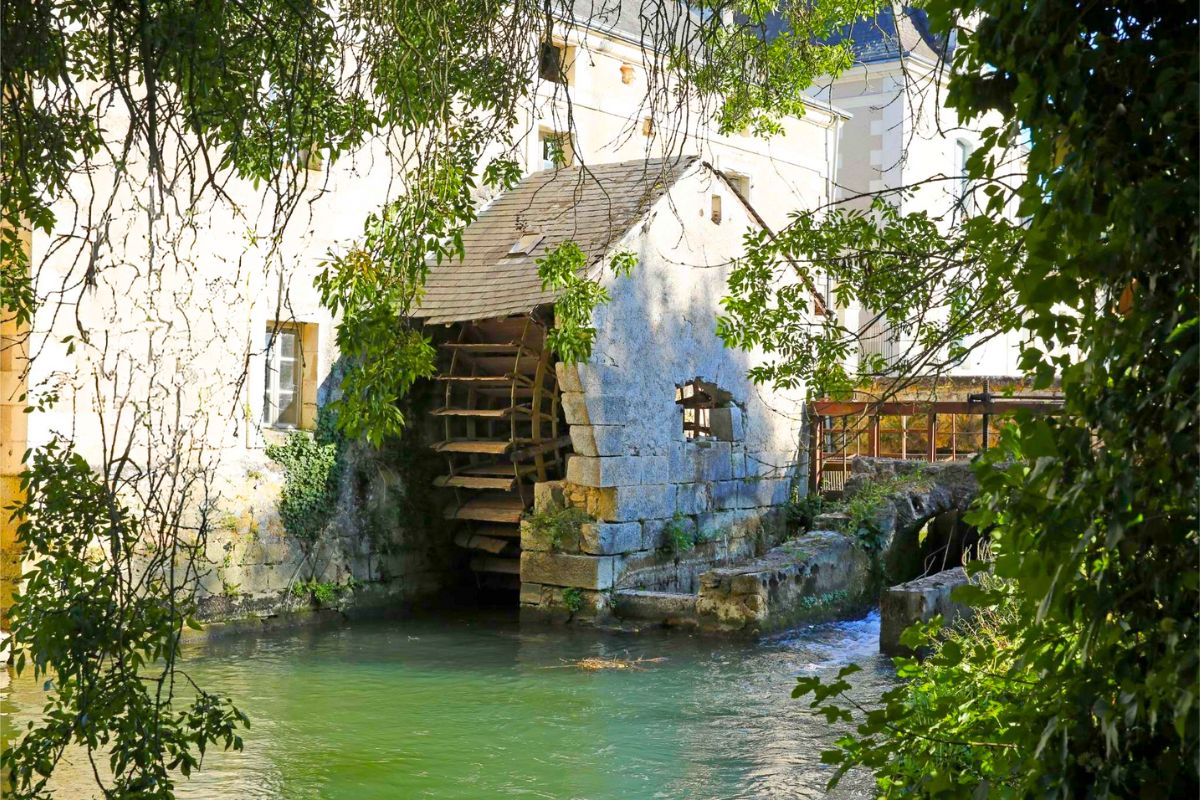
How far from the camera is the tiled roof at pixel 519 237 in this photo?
12.4 m

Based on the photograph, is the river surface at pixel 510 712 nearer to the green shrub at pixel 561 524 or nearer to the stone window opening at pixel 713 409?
the green shrub at pixel 561 524

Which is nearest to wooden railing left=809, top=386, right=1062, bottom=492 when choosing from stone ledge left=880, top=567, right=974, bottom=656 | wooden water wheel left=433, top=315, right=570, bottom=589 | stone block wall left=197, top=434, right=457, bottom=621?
wooden water wheel left=433, top=315, right=570, bottom=589

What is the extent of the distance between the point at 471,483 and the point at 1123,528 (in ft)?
39.1

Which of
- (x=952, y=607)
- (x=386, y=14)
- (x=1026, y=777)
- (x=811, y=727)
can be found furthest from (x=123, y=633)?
(x=952, y=607)

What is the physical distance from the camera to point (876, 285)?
5.44m

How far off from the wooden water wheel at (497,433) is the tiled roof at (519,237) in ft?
1.45

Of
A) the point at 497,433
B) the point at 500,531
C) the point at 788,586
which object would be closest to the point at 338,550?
the point at 500,531

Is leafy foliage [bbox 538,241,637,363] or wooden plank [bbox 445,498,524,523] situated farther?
wooden plank [bbox 445,498,524,523]

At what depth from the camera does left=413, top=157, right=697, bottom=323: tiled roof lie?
12.4 m

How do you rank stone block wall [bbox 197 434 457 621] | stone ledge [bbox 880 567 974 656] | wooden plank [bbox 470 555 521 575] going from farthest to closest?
wooden plank [bbox 470 555 521 575] < stone block wall [bbox 197 434 457 621] < stone ledge [bbox 880 567 974 656]

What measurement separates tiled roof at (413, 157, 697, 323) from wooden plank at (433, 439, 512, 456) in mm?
1296

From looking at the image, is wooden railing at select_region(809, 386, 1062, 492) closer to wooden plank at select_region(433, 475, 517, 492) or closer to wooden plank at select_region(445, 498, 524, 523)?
wooden plank at select_region(445, 498, 524, 523)

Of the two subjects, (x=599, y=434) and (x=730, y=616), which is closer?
(x=730, y=616)

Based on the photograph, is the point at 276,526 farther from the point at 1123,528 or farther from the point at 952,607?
the point at 1123,528
